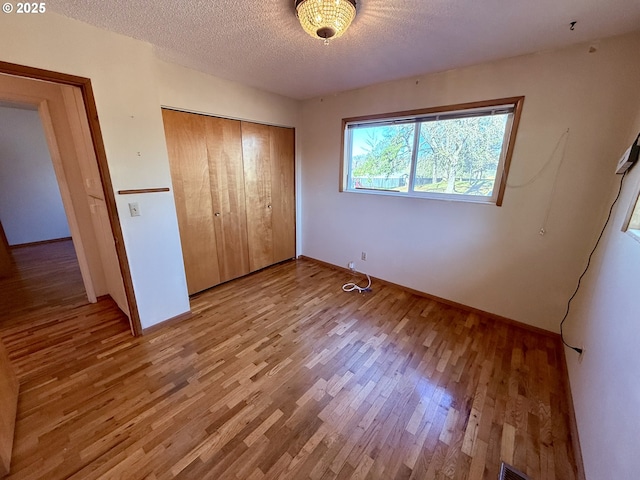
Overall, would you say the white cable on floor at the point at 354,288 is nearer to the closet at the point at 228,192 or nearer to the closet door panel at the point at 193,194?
the closet at the point at 228,192

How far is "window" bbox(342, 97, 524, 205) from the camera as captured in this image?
2.21 meters

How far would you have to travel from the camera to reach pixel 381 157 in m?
2.96

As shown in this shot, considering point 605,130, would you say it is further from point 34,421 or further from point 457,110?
point 34,421

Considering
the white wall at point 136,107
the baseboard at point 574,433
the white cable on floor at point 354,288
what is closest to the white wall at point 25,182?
the white wall at point 136,107

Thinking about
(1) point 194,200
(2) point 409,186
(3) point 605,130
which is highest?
(3) point 605,130

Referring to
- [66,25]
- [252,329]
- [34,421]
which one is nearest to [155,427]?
[34,421]

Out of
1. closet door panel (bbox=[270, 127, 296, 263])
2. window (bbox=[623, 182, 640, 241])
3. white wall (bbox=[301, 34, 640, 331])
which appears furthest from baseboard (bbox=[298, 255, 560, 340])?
window (bbox=[623, 182, 640, 241])

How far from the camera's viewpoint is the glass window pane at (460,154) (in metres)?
2.25

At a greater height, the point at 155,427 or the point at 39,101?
the point at 39,101

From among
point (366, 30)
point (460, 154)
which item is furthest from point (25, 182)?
point (460, 154)

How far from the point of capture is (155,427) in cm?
140

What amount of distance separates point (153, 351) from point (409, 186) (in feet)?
9.41

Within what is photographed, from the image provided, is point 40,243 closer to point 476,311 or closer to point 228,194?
point 228,194

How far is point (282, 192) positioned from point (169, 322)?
6.86 ft
